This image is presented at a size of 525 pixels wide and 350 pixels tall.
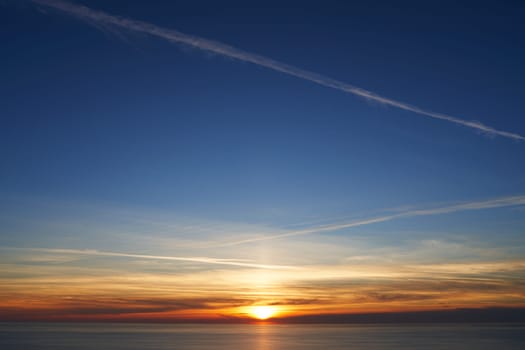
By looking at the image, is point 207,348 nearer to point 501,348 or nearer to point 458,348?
point 458,348

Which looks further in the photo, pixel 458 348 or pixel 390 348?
pixel 390 348

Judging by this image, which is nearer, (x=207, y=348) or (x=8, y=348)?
(x=8, y=348)

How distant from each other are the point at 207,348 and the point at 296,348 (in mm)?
24521

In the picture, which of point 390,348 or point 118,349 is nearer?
point 118,349

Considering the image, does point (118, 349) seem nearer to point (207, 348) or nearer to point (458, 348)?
point (207, 348)

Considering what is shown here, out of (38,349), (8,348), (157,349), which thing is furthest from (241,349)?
(8,348)

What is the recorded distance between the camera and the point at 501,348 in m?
119

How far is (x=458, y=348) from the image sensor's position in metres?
120

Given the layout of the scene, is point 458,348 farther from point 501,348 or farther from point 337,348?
point 337,348

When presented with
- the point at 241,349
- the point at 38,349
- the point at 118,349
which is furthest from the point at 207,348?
the point at 38,349

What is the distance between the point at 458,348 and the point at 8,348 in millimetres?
112517

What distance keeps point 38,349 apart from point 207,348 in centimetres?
4199

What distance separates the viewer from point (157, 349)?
125 m

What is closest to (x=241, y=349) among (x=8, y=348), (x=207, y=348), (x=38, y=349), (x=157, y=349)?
(x=207, y=348)
